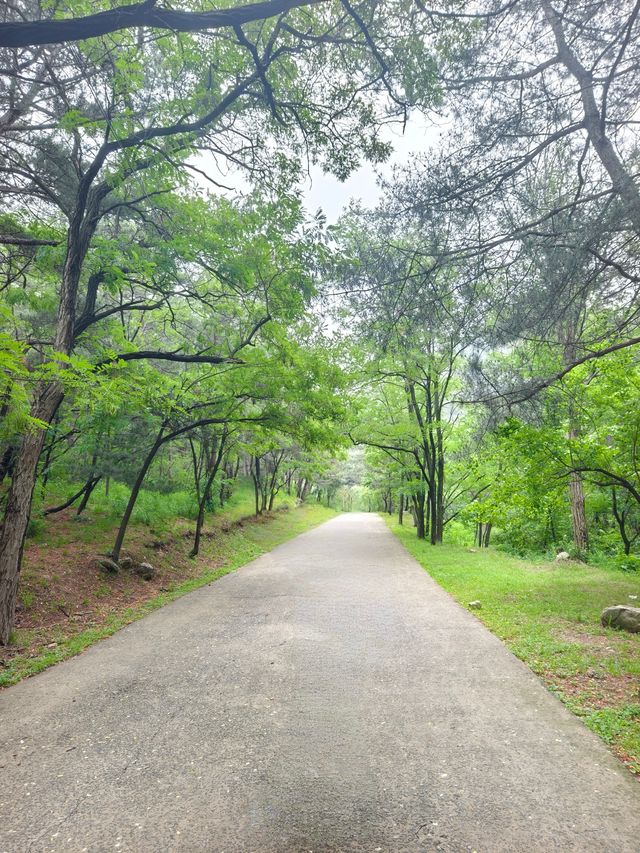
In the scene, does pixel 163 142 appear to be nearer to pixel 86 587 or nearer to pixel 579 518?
pixel 86 587

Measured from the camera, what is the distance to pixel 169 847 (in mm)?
2092

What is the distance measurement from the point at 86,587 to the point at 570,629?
25.3ft

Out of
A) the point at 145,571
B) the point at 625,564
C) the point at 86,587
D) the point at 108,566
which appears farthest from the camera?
the point at 625,564

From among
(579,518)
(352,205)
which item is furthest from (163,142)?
(579,518)

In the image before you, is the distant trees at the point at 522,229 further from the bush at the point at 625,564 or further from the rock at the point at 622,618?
the bush at the point at 625,564

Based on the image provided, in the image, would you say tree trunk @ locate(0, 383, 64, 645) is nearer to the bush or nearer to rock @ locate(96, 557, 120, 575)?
rock @ locate(96, 557, 120, 575)

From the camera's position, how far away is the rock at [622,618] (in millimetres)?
5637

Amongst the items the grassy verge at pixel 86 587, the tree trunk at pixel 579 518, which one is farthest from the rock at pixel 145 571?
the tree trunk at pixel 579 518

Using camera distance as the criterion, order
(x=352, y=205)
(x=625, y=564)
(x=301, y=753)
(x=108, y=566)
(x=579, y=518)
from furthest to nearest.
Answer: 1. (x=579, y=518)
2. (x=625, y=564)
3. (x=108, y=566)
4. (x=352, y=205)
5. (x=301, y=753)

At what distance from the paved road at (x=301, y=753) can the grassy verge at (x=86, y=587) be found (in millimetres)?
540

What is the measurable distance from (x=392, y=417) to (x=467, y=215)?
40.8 ft

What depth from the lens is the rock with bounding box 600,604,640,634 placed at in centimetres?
564

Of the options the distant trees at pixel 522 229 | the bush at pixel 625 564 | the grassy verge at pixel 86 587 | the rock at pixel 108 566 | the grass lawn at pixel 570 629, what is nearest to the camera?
the grass lawn at pixel 570 629

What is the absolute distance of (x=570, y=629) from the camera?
5.68 m
